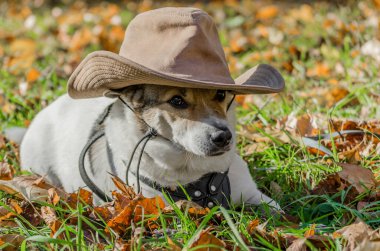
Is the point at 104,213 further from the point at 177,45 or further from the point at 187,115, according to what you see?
the point at 177,45

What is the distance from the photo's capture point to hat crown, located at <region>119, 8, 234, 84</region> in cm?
253

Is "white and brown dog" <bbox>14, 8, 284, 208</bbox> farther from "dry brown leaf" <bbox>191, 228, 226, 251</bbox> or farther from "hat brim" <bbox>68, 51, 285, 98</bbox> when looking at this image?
"dry brown leaf" <bbox>191, 228, 226, 251</bbox>

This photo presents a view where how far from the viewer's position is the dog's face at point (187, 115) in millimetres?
2553

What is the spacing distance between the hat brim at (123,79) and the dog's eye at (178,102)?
0.42 ft

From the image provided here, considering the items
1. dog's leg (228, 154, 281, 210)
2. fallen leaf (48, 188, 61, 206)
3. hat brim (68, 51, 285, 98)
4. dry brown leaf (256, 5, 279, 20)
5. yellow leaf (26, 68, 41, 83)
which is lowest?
dry brown leaf (256, 5, 279, 20)

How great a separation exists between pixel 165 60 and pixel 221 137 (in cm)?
41

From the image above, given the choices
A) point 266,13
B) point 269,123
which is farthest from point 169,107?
point 266,13

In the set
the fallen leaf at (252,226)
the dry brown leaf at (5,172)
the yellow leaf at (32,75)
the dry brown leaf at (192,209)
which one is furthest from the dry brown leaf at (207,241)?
the yellow leaf at (32,75)

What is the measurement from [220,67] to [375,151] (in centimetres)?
111

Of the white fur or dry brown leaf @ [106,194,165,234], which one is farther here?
the white fur

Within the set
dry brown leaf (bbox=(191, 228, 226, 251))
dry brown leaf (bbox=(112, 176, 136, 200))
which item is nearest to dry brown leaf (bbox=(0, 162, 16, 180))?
dry brown leaf (bbox=(112, 176, 136, 200))

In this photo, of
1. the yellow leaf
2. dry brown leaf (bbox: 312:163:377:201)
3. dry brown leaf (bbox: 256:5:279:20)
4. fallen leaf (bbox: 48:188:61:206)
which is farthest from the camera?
dry brown leaf (bbox: 256:5:279:20)

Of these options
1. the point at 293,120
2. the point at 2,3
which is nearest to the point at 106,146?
the point at 293,120

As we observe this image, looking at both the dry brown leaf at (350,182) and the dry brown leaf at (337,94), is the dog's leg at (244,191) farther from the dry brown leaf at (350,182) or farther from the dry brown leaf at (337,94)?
the dry brown leaf at (337,94)
